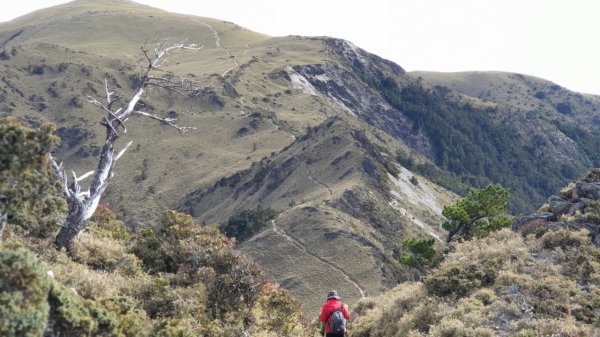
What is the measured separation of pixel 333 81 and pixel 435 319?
550 feet

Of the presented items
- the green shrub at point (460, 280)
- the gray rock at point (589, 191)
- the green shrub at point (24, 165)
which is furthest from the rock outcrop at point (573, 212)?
the green shrub at point (24, 165)

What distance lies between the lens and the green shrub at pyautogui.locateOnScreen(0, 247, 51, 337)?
7.89m

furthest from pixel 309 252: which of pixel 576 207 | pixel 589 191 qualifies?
pixel 576 207

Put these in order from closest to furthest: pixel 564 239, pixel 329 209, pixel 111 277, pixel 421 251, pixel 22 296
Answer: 1. pixel 22 296
2. pixel 111 277
3. pixel 564 239
4. pixel 421 251
5. pixel 329 209

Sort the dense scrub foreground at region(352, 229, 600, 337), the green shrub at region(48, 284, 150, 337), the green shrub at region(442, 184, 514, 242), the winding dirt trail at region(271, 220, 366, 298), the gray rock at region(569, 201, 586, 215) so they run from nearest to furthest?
1. the green shrub at region(48, 284, 150, 337)
2. the dense scrub foreground at region(352, 229, 600, 337)
3. the gray rock at region(569, 201, 586, 215)
4. the green shrub at region(442, 184, 514, 242)
5. the winding dirt trail at region(271, 220, 366, 298)

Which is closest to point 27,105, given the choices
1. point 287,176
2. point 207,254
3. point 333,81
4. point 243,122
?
point 243,122

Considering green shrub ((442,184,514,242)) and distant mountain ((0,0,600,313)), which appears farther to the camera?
distant mountain ((0,0,600,313))

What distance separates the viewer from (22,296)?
8195mm

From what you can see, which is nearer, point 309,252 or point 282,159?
point 309,252

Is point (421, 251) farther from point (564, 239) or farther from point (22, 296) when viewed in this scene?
point (22, 296)

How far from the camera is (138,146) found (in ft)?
373

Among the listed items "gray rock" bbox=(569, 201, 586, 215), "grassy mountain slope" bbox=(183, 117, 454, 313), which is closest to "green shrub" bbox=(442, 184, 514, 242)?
"gray rock" bbox=(569, 201, 586, 215)

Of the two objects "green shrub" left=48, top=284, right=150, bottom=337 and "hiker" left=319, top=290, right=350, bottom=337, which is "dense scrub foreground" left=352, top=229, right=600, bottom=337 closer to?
"hiker" left=319, top=290, right=350, bottom=337

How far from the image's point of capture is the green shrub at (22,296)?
7.89 meters
